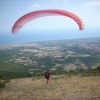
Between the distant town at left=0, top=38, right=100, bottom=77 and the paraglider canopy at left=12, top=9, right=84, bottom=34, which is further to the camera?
the distant town at left=0, top=38, right=100, bottom=77

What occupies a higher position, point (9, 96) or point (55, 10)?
point (55, 10)

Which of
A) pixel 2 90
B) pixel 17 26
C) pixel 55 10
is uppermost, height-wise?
pixel 55 10

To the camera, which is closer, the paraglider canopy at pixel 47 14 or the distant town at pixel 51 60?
the paraglider canopy at pixel 47 14

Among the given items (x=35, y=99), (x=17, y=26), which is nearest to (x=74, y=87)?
(x=35, y=99)

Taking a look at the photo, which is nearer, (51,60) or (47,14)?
(47,14)

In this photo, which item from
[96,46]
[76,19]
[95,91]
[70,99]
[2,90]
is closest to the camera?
[70,99]

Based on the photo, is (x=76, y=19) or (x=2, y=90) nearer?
(x=76, y=19)

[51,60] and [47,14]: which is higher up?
[47,14]

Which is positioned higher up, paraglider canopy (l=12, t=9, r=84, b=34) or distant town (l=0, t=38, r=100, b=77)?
paraglider canopy (l=12, t=9, r=84, b=34)

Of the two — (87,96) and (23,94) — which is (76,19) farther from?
(23,94)

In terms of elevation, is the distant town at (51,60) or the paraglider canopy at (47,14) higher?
the paraglider canopy at (47,14)

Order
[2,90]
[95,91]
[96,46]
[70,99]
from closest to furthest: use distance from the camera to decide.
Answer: [70,99]
[95,91]
[2,90]
[96,46]
